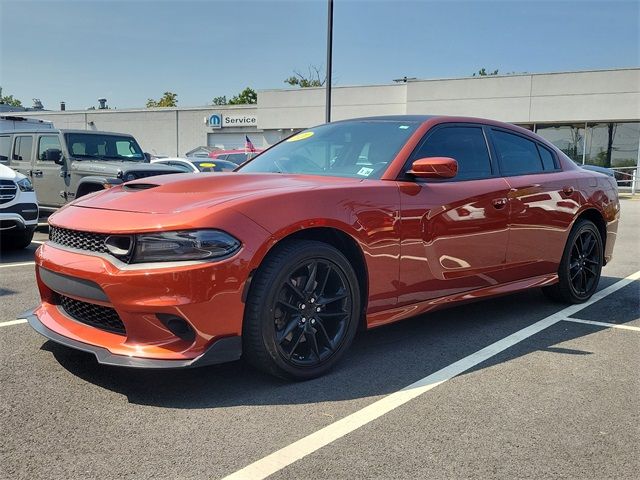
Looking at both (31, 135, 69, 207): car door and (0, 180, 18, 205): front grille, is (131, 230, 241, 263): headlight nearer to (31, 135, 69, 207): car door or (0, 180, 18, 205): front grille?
(0, 180, 18, 205): front grille

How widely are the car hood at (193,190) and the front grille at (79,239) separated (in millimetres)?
205

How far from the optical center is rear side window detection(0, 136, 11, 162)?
10898 mm

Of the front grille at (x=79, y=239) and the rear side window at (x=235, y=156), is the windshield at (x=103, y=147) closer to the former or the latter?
the front grille at (x=79, y=239)

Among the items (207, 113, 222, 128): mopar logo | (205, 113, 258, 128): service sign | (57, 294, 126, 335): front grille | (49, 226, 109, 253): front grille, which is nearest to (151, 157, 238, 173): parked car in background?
(49, 226, 109, 253): front grille

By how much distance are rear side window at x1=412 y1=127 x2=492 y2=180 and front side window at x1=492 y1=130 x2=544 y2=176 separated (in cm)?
19

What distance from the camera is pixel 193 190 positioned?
3.42m

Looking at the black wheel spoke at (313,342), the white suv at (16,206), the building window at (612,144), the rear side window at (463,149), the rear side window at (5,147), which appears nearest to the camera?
the black wheel spoke at (313,342)

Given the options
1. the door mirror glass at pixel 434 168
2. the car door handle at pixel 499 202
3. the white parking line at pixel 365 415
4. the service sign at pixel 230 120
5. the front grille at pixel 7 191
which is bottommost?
the white parking line at pixel 365 415

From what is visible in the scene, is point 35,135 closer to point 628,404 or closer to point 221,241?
point 221,241

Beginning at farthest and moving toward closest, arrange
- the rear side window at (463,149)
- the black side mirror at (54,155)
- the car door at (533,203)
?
the black side mirror at (54,155)
the car door at (533,203)
the rear side window at (463,149)

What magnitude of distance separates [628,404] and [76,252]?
3.16 metres

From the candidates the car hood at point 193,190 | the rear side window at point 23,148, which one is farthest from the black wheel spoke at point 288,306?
the rear side window at point 23,148

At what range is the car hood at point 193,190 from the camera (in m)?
3.18

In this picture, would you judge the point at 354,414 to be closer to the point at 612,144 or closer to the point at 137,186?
the point at 137,186
